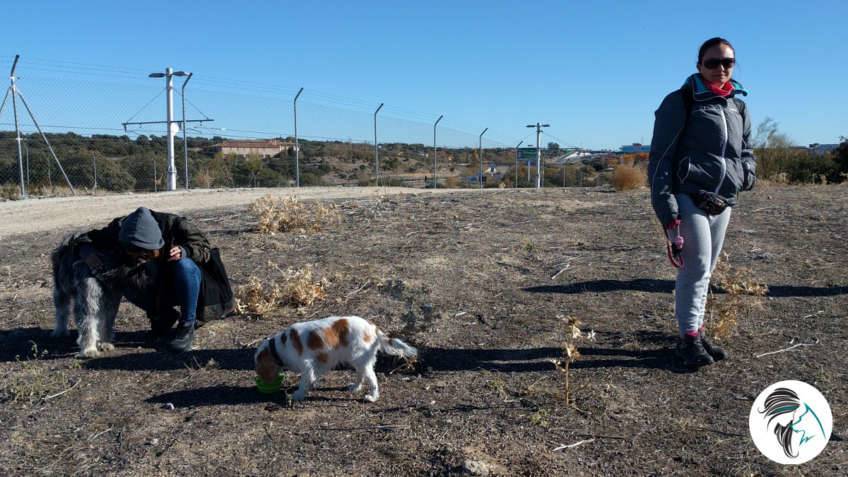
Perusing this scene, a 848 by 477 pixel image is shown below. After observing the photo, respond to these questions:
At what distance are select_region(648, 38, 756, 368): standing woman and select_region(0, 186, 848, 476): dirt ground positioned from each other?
2.25ft

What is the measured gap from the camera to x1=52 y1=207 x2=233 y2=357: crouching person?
4.32 meters

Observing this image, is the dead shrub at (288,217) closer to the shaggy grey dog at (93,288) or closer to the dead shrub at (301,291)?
the dead shrub at (301,291)

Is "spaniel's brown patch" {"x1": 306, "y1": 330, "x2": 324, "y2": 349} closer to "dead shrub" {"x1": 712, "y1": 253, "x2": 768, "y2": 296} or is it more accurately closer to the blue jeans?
the blue jeans

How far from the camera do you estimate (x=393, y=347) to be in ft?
12.3

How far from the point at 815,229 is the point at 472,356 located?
18.0ft

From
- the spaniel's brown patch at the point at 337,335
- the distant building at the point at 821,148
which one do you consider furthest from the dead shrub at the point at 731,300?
the distant building at the point at 821,148

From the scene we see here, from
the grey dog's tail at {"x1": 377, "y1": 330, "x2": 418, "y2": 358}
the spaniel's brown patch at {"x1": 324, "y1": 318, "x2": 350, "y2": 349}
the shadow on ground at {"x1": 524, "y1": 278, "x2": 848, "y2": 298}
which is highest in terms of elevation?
the spaniel's brown patch at {"x1": 324, "y1": 318, "x2": 350, "y2": 349}

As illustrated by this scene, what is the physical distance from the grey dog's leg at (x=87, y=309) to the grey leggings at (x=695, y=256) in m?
3.53

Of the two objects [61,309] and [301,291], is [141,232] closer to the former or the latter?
[61,309]

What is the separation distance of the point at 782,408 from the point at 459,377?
163cm

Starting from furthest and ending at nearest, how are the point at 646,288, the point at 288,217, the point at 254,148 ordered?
the point at 254,148, the point at 288,217, the point at 646,288

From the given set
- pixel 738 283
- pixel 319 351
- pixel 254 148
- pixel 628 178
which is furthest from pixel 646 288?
pixel 254 148

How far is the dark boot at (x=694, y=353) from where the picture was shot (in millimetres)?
3838

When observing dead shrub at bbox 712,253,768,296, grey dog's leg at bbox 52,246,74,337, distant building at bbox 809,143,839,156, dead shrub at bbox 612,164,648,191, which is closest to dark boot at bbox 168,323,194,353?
grey dog's leg at bbox 52,246,74,337
